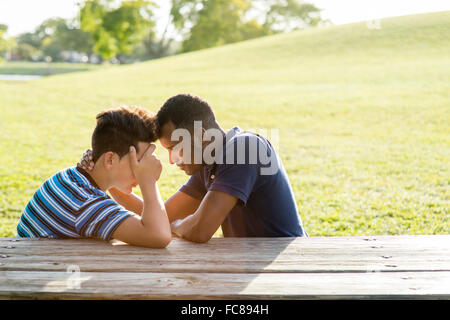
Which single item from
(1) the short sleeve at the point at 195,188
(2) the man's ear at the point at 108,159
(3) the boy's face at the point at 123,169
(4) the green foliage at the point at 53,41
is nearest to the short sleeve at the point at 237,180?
(3) the boy's face at the point at 123,169

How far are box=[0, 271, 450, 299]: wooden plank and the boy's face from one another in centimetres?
68

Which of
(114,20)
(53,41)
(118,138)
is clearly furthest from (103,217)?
(53,41)

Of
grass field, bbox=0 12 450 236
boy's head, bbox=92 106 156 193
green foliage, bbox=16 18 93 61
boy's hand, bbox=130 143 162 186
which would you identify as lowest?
grass field, bbox=0 12 450 236

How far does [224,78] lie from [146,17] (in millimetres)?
25237

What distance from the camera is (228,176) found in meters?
2.63

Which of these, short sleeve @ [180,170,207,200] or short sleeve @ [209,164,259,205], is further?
short sleeve @ [180,170,207,200]

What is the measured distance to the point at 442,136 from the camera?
11117 mm

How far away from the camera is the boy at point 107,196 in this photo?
250 centimetres

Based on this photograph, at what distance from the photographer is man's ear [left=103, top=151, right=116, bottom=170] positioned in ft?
8.72

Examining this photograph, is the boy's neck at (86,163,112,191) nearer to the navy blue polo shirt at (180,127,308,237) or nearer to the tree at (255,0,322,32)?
the navy blue polo shirt at (180,127,308,237)

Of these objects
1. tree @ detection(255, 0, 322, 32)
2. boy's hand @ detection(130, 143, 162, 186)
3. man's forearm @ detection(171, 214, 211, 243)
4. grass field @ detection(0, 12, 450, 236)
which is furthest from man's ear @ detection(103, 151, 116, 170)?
tree @ detection(255, 0, 322, 32)

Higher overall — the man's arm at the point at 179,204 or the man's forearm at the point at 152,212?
the man's forearm at the point at 152,212

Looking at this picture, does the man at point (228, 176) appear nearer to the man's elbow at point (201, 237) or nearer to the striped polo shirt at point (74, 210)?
the man's elbow at point (201, 237)
